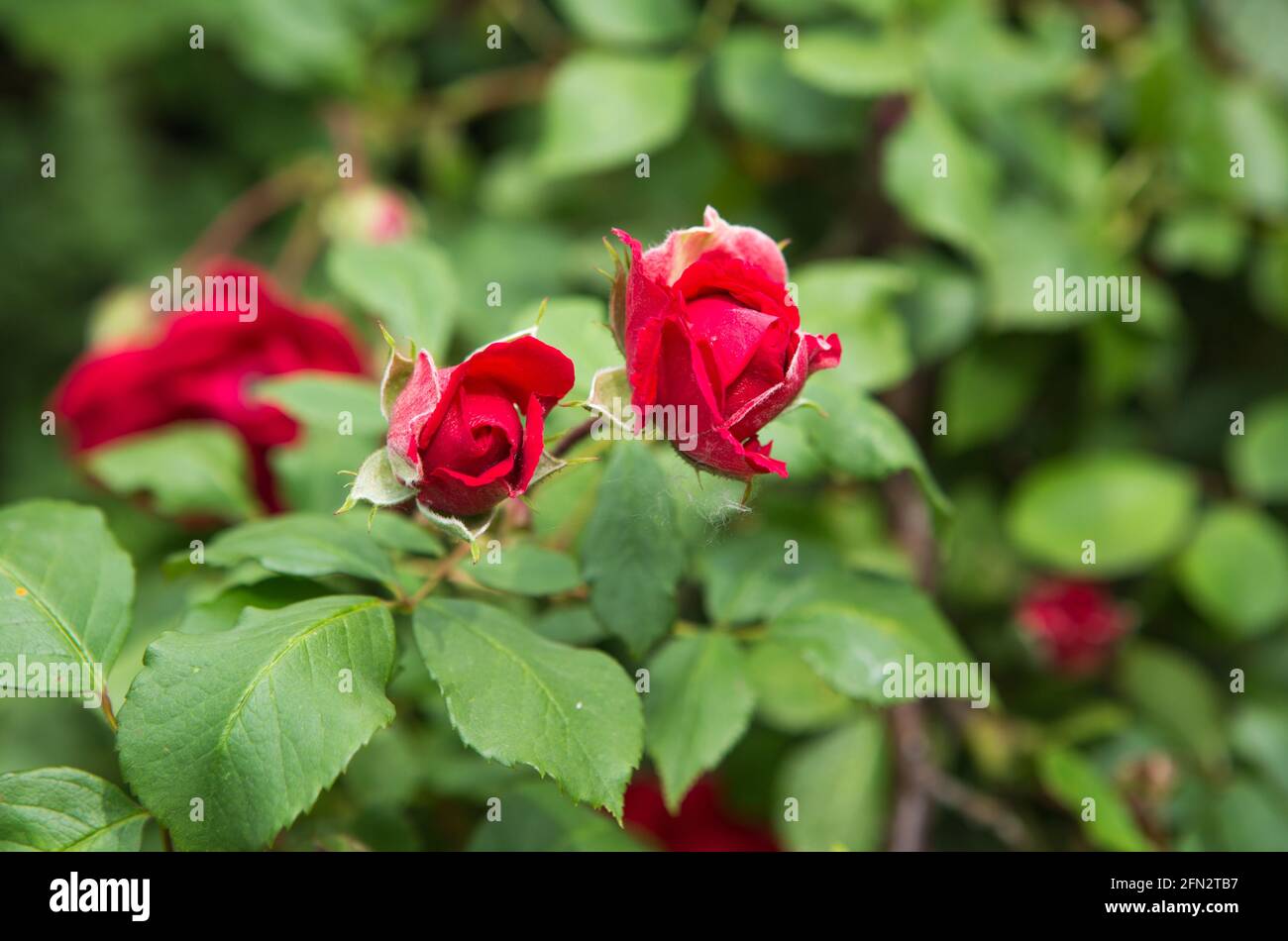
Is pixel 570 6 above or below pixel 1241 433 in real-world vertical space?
above

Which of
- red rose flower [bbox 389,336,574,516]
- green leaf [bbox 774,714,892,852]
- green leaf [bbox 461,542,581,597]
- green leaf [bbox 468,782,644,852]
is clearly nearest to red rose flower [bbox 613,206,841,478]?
red rose flower [bbox 389,336,574,516]

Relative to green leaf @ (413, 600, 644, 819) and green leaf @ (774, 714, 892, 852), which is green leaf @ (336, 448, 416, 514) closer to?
green leaf @ (413, 600, 644, 819)

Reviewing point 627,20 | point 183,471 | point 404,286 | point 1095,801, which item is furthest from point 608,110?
point 1095,801

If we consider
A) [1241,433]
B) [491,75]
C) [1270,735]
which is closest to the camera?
[1270,735]

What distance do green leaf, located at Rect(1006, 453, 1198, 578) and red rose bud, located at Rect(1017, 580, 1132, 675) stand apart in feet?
0.11

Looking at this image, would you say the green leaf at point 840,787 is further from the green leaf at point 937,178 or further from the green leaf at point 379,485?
the green leaf at point 379,485

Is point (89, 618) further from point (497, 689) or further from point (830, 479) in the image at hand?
point (830, 479)

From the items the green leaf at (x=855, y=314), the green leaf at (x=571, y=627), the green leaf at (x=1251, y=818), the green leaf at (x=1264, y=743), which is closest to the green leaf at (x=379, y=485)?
the green leaf at (x=571, y=627)

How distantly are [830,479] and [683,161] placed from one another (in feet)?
1.23

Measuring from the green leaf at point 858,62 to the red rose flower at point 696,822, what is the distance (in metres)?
0.65

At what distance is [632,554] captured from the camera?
0.61 meters

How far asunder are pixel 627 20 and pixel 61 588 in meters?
0.79
